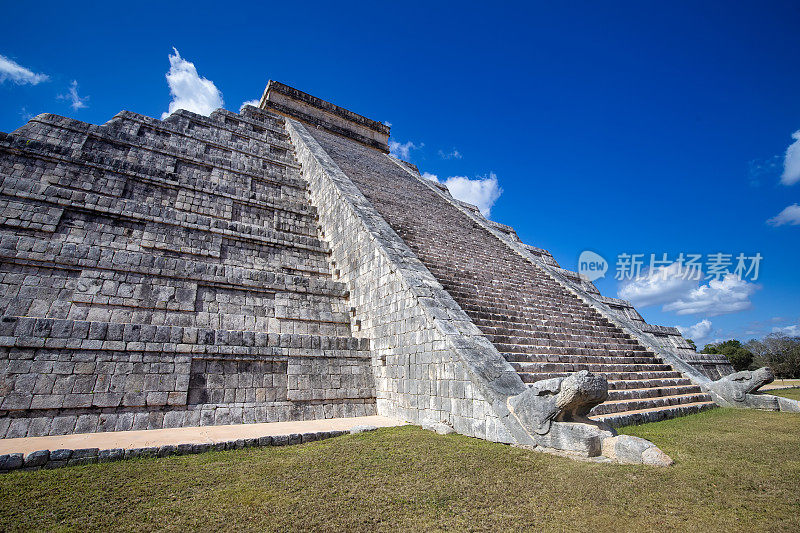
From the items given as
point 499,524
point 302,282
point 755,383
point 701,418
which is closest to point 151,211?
point 302,282

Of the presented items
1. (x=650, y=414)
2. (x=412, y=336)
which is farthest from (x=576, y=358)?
(x=412, y=336)

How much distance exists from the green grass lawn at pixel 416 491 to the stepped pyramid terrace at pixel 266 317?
95 centimetres

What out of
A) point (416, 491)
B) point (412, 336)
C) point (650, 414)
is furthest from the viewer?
point (412, 336)

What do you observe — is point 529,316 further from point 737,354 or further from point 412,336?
point 737,354

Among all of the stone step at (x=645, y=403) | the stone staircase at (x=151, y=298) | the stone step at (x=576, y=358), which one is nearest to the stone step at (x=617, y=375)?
the stone step at (x=576, y=358)

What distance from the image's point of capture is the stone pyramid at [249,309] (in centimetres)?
617

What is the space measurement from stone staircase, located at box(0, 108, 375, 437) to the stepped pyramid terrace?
0.03m

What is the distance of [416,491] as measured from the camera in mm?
3645

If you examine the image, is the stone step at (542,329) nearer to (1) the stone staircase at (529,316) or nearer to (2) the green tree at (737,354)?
(1) the stone staircase at (529,316)

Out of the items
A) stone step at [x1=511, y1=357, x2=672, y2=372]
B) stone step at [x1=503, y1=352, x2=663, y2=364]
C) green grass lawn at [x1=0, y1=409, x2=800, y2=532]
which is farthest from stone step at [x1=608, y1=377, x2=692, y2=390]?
green grass lawn at [x1=0, y1=409, x2=800, y2=532]

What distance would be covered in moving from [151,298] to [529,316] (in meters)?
8.25

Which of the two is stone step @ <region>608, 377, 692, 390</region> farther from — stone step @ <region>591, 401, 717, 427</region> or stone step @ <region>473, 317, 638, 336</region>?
stone step @ <region>473, 317, 638, 336</region>

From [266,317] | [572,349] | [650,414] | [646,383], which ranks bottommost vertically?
[650,414]

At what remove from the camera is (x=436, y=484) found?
12.5 feet
